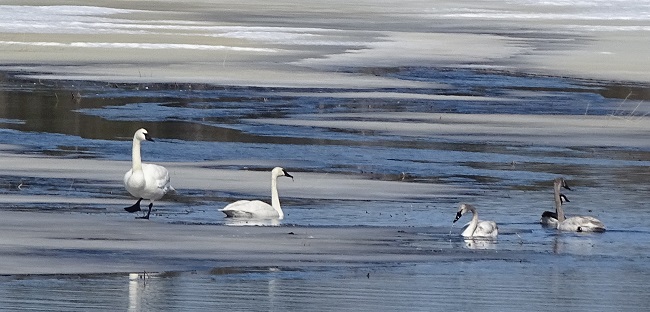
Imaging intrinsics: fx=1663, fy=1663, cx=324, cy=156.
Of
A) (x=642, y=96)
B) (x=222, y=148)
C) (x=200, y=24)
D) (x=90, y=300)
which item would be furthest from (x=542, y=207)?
(x=200, y=24)

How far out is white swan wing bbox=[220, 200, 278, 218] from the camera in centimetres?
1290

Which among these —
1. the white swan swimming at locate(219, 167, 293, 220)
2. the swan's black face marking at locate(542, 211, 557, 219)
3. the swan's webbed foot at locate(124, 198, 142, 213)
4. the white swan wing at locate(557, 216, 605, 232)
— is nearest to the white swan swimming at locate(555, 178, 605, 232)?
the white swan wing at locate(557, 216, 605, 232)

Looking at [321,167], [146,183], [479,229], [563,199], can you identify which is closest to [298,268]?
[479,229]

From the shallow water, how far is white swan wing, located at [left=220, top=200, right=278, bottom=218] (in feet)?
0.54

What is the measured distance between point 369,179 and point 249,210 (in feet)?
10.9

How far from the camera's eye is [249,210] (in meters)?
12.9

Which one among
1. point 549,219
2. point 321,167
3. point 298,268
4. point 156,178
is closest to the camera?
point 298,268

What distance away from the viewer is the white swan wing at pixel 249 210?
508 inches

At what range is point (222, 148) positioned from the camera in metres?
18.3

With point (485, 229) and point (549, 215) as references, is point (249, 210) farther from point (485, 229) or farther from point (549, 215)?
point (549, 215)

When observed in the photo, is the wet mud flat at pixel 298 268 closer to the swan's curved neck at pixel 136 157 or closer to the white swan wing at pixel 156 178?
the white swan wing at pixel 156 178

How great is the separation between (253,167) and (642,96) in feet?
37.9

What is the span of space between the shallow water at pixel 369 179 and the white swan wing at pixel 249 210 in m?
0.17

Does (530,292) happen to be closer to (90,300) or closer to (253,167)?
(90,300)
